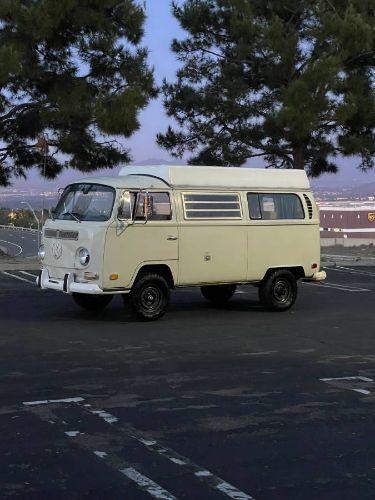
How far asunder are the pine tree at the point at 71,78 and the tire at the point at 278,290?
792 cm

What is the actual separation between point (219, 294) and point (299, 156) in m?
11.4

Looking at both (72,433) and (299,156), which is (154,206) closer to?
(72,433)

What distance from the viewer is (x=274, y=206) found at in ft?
42.1

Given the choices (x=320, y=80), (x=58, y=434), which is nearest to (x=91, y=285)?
(x=58, y=434)

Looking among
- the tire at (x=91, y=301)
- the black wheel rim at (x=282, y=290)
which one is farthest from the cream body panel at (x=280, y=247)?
the tire at (x=91, y=301)

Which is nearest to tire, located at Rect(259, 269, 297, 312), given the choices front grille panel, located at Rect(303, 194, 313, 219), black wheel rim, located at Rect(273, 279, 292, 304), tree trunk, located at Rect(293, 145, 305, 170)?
black wheel rim, located at Rect(273, 279, 292, 304)

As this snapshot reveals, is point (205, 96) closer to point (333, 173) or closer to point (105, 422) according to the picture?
point (333, 173)

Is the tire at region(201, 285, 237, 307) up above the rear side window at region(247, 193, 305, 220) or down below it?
below

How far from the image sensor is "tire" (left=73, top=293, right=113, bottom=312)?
12359mm

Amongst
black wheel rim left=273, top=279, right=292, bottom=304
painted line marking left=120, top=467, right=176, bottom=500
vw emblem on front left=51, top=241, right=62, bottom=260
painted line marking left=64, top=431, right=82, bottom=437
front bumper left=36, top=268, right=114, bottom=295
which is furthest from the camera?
black wheel rim left=273, top=279, right=292, bottom=304

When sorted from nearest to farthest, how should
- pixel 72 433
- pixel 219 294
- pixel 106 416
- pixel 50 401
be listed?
pixel 72 433 → pixel 106 416 → pixel 50 401 → pixel 219 294

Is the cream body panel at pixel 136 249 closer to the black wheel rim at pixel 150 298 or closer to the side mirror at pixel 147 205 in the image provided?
the side mirror at pixel 147 205

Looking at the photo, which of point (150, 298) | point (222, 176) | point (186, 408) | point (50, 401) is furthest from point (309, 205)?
point (50, 401)

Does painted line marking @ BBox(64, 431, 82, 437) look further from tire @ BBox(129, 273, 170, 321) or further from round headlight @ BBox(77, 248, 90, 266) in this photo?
tire @ BBox(129, 273, 170, 321)
